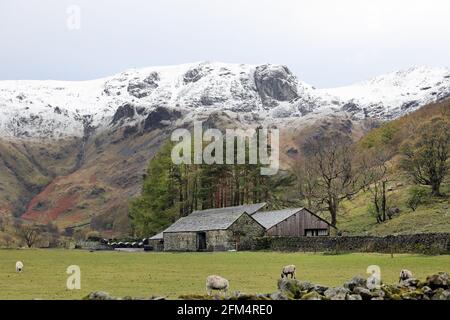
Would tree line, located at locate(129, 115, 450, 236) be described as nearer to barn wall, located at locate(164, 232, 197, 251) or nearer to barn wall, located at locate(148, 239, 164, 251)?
barn wall, located at locate(148, 239, 164, 251)

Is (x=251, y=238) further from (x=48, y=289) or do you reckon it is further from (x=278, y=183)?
(x=48, y=289)

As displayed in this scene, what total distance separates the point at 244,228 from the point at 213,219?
6.99m

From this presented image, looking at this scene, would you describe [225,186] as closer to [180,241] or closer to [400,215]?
[180,241]

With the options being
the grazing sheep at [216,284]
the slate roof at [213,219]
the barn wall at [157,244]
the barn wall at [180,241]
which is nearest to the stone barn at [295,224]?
the slate roof at [213,219]

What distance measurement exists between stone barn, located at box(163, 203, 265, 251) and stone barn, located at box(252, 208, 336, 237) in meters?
1.69

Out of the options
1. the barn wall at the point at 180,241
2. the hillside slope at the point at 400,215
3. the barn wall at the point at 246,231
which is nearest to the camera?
the hillside slope at the point at 400,215

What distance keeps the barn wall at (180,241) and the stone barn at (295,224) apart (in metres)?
10.5

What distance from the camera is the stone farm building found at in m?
86.9

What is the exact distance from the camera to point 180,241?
3740 inches

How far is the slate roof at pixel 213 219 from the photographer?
291ft

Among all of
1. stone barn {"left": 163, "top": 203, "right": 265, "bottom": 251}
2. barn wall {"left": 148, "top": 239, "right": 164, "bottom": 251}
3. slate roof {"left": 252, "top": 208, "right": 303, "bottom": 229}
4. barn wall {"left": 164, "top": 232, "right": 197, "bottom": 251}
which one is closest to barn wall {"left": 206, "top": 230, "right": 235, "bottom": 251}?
stone barn {"left": 163, "top": 203, "right": 265, "bottom": 251}

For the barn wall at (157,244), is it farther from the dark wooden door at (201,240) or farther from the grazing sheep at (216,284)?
the grazing sheep at (216,284)
